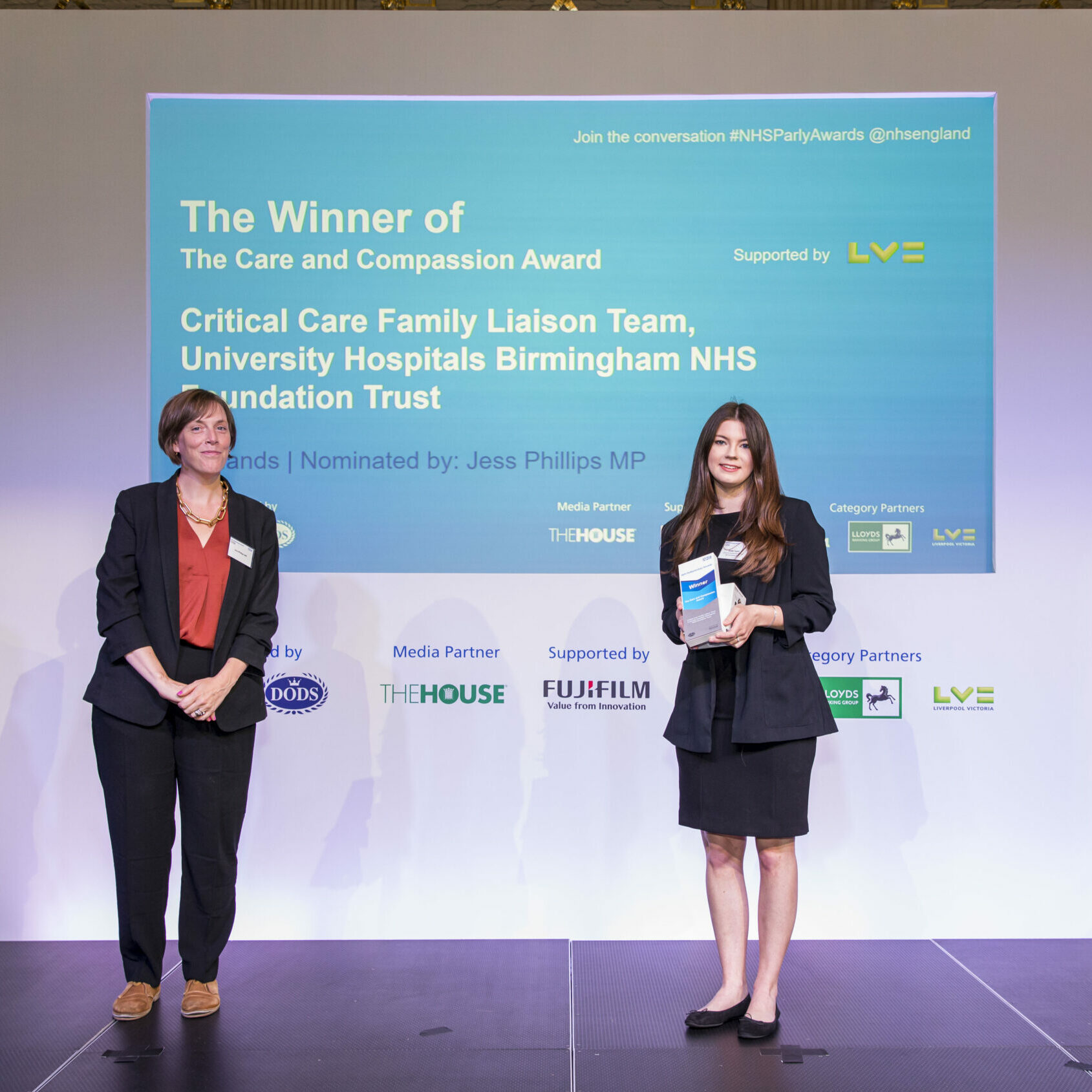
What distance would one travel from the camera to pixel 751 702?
2479 mm

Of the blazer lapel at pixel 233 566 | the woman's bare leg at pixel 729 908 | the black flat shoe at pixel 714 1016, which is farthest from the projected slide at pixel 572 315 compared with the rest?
the black flat shoe at pixel 714 1016

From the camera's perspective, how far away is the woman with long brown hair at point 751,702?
2.48 metres

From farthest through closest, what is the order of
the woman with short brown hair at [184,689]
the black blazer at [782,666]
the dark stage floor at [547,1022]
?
the woman with short brown hair at [184,689] < the black blazer at [782,666] < the dark stage floor at [547,1022]

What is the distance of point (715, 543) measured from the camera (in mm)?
2559

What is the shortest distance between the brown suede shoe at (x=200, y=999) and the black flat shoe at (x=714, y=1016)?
124 cm

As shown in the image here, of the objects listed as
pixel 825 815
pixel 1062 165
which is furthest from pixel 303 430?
pixel 1062 165

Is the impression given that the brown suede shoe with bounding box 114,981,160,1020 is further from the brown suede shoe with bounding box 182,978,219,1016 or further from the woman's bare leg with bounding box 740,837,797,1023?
the woman's bare leg with bounding box 740,837,797,1023

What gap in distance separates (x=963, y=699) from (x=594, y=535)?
1343 mm

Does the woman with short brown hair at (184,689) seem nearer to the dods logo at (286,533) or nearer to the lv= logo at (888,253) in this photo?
the dods logo at (286,533)

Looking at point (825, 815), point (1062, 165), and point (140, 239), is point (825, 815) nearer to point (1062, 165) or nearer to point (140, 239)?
point (1062, 165)

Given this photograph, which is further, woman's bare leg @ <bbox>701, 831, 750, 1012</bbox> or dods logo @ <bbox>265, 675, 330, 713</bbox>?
dods logo @ <bbox>265, 675, 330, 713</bbox>

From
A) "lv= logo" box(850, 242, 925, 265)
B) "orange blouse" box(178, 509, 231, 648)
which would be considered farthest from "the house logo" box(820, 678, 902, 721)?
"orange blouse" box(178, 509, 231, 648)

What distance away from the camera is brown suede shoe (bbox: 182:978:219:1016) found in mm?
2637

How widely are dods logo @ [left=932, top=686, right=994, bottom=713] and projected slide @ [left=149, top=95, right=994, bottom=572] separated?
15.6 inches
